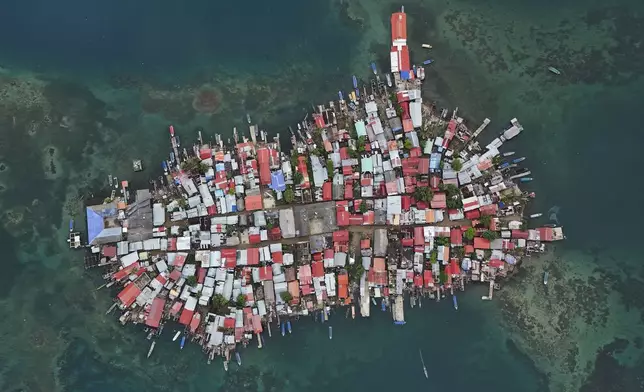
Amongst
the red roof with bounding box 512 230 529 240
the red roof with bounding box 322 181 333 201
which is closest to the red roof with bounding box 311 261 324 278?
→ the red roof with bounding box 322 181 333 201

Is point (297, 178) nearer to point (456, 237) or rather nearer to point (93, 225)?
point (456, 237)

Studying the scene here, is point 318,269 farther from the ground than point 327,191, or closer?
closer

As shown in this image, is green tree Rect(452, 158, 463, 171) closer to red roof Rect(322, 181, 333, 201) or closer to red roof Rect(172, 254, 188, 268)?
red roof Rect(322, 181, 333, 201)

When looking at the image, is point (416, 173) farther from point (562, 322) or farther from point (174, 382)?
point (174, 382)

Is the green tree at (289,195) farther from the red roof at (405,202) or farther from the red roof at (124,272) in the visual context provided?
the red roof at (124,272)

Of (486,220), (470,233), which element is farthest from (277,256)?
(486,220)

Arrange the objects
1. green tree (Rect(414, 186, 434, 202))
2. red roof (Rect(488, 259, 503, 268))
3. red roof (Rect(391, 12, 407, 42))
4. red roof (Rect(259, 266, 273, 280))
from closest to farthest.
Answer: green tree (Rect(414, 186, 434, 202)) < red roof (Rect(488, 259, 503, 268)) < red roof (Rect(259, 266, 273, 280)) < red roof (Rect(391, 12, 407, 42))
